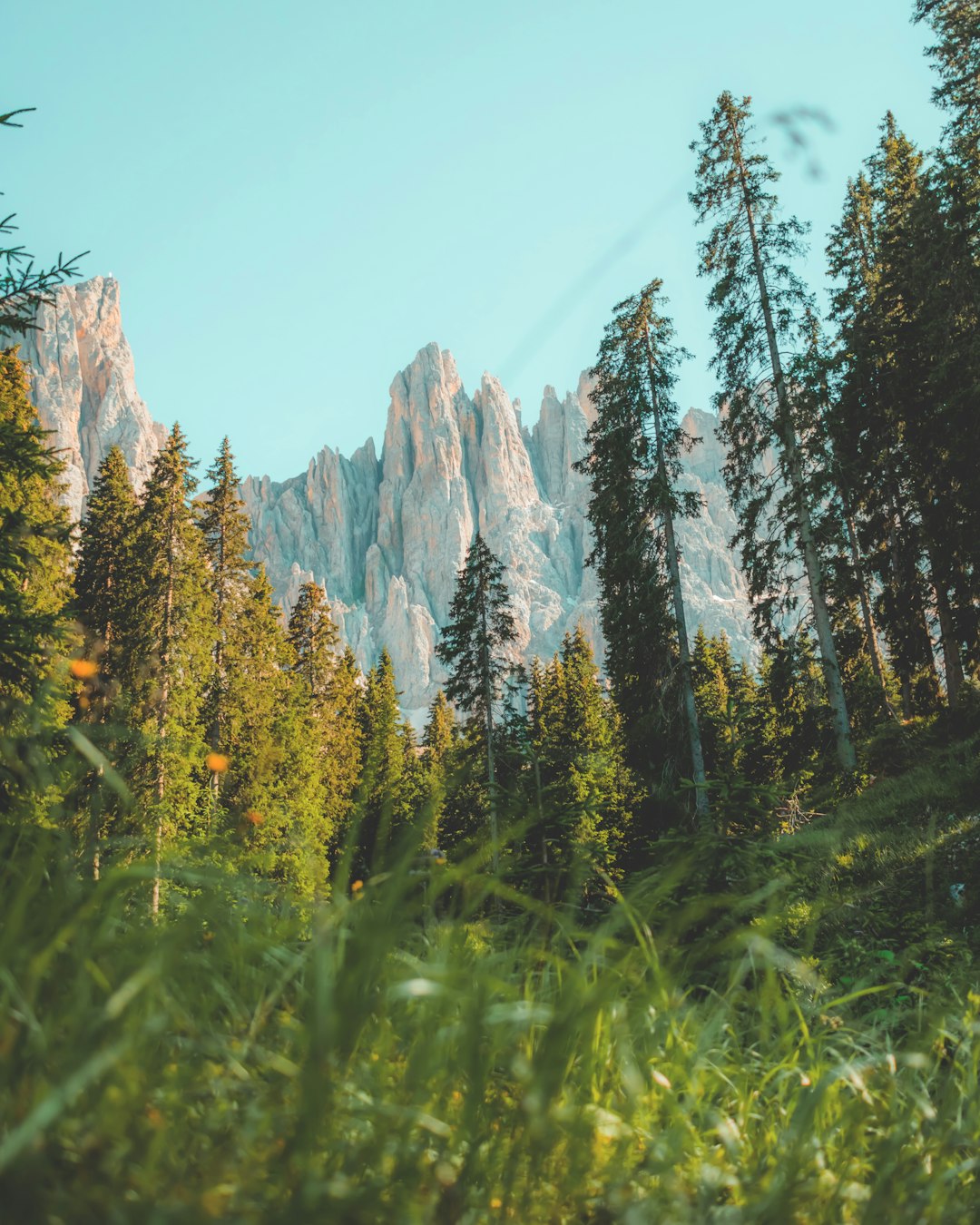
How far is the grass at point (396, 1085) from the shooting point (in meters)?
0.93

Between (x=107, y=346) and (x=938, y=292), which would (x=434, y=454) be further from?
(x=938, y=292)

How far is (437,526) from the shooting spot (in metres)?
156

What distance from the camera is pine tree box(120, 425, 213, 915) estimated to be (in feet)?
57.2

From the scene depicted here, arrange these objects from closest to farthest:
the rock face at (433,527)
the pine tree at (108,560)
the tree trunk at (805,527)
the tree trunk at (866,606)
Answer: the tree trunk at (805,527) < the pine tree at (108,560) < the tree trunk at (866,606) < the rock face at (433,527)

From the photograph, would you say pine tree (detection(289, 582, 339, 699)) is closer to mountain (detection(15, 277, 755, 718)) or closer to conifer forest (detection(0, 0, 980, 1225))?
conifer forest (detection(0, 0, 980, 1225))

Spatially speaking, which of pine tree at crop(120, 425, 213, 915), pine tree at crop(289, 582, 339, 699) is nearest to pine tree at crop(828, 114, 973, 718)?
pine tree at crop(120, 425, 213, 915)

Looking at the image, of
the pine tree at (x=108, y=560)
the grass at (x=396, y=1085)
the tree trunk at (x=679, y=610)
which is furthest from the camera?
the pine tree at (x=108, y=560)

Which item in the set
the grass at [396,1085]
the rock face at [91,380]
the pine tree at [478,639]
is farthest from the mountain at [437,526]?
the grass at [396,1085]

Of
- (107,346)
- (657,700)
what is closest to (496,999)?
(657,700)

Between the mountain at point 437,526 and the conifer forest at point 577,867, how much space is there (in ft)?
396

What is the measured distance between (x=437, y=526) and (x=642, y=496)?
13843cm

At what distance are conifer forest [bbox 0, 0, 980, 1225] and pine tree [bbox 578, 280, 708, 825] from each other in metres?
0.10

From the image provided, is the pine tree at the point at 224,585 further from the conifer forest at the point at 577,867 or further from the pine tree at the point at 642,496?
the pine tree at the point at 642,496

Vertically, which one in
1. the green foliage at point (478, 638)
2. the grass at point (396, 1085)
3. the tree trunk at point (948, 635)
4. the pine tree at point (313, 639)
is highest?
the pine tree at point (313, 639)
